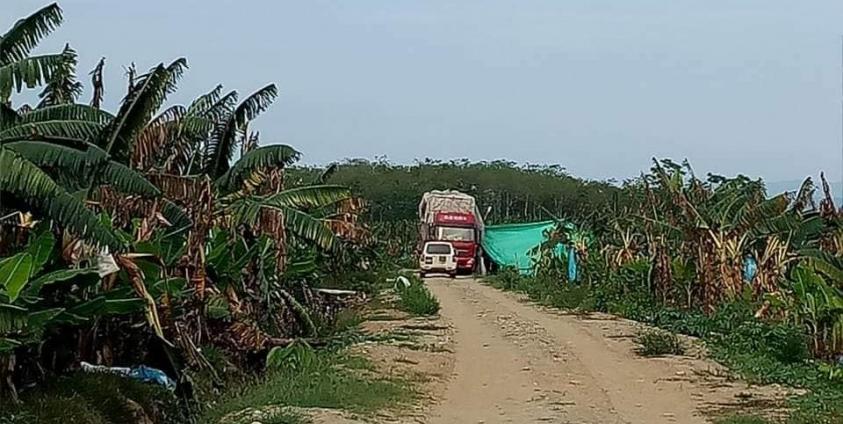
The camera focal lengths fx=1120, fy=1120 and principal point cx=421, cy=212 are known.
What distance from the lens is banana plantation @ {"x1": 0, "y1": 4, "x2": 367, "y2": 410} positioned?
9.31 metres

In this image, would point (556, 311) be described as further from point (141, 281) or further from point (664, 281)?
point (141, 281)

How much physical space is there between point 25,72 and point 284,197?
5.63 metres

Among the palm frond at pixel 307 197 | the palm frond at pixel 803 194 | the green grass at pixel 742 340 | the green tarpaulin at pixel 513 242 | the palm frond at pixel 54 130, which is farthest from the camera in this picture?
the green tarpaulin at pixel 513 242

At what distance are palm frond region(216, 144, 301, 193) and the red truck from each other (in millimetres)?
28058

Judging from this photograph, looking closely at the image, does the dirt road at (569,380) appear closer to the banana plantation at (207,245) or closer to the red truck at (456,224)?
the banana plantation at (207,245)

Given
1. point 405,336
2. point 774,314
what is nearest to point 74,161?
point 405,336

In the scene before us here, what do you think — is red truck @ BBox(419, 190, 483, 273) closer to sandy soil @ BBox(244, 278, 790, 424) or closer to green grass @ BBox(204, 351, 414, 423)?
sandy soil @ BBox(244, 278, 790, 424)

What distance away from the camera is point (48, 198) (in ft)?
28.9

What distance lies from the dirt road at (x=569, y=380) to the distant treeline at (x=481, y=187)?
3327cm

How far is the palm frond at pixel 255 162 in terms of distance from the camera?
576 inches

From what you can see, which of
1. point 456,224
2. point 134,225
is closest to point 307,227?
point 134,225

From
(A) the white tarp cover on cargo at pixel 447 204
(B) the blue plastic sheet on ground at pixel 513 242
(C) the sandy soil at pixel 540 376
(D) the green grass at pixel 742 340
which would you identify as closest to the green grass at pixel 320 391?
(C) the sandy soil at pixel 540 376

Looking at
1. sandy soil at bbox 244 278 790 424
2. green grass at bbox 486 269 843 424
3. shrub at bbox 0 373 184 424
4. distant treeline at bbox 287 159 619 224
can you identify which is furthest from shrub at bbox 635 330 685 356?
distant treeline at bbox 287 159 619 224

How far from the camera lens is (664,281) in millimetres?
23016
